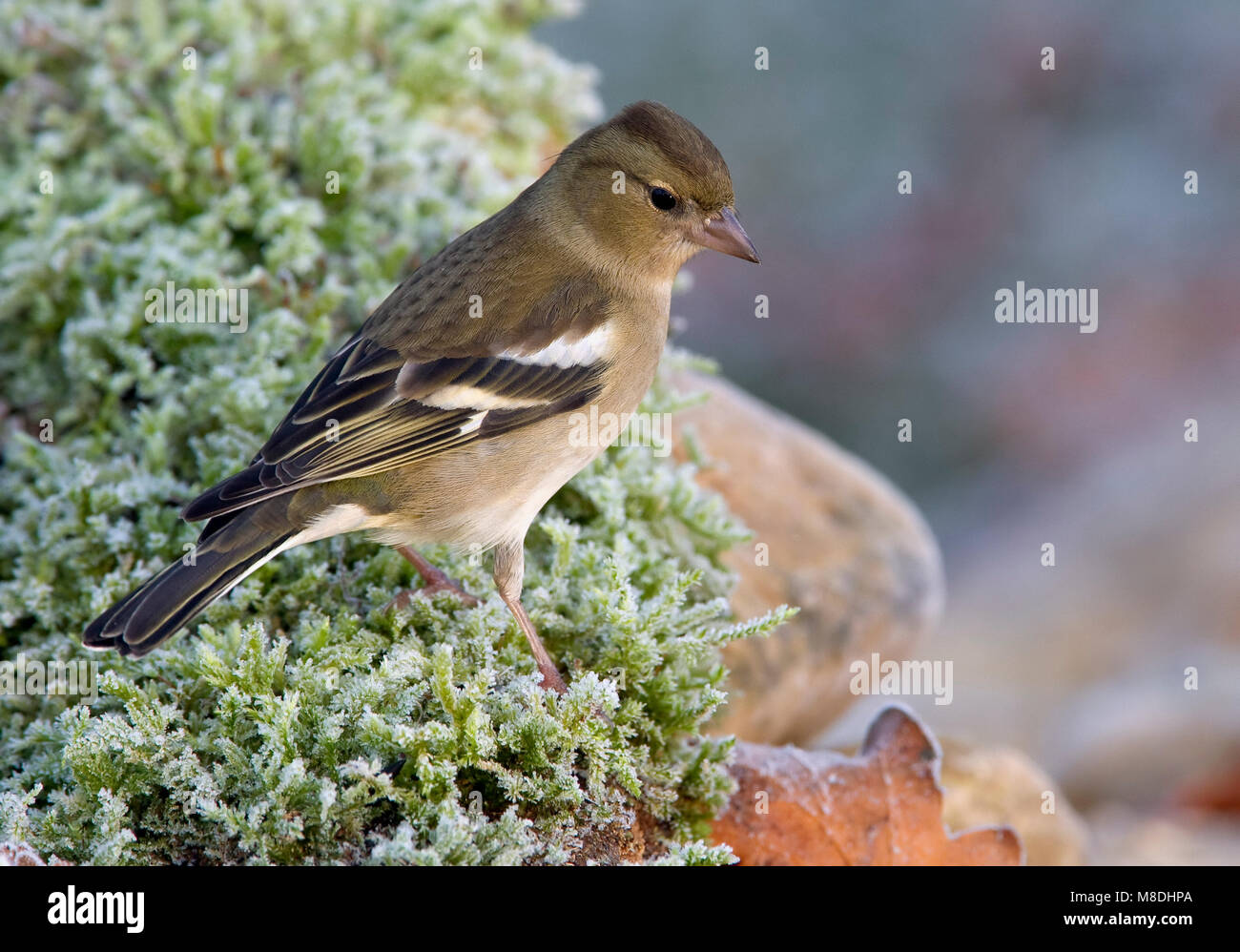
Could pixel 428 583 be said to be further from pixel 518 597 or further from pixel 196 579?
pixel 196 579

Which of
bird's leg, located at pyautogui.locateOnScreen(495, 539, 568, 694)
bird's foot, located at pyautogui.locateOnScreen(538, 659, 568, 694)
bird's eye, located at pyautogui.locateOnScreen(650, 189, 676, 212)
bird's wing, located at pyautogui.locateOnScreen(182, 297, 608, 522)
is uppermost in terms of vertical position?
bird's eye, located at pyautogui.locateOnScreen(650, 189, 676, 212)

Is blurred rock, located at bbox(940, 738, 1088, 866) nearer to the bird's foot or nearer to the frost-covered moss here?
the frost-covered moss

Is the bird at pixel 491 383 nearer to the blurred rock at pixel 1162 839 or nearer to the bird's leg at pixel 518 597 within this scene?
the bird's leg at pixel 518 597

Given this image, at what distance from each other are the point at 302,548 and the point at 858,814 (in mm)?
1783

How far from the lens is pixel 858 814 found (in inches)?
122

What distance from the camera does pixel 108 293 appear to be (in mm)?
4383

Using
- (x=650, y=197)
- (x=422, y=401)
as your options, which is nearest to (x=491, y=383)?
(x=422, y=401)

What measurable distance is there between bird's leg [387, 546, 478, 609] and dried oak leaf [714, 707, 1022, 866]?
36.4 inches

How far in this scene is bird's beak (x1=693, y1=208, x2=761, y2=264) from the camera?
359cm

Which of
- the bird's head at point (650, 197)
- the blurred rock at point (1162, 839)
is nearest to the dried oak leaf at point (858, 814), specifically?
the bird's head at point (650, 197)

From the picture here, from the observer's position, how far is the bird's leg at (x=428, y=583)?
332 cm

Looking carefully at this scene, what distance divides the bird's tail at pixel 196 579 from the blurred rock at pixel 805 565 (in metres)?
1.50

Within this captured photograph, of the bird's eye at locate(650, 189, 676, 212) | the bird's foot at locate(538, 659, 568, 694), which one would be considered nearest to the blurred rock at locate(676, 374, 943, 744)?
the bird's foot at locate(538, 659, 568, 694)
